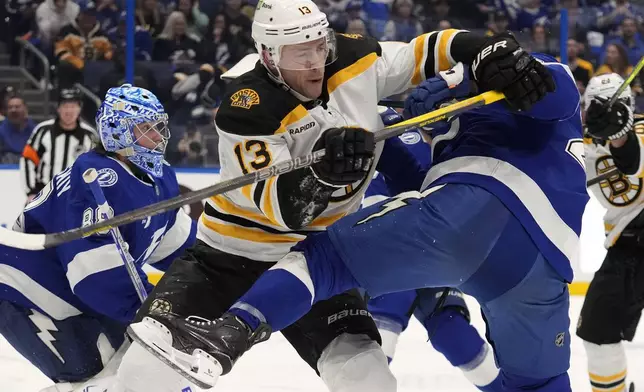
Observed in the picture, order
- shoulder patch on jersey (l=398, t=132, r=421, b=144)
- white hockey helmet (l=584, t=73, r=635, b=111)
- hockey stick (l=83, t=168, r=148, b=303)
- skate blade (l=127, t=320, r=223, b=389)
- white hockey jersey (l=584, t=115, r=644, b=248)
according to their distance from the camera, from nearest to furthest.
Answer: skate blade (l=127, t=320, r=223, b=389)
hockey stick (l=83, t=168, r=148, b=303)
shoulder patch on jersey (l=398, t=132, r=421, b=144)
white hockey helmet (l=584, t=73, r=635, b=111)
white hockey jersey (l=584, t=115, r=644, b=248)

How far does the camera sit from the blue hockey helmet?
269cm

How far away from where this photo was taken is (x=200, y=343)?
6.40 ft

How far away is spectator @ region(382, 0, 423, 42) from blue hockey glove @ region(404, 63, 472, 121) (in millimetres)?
3322

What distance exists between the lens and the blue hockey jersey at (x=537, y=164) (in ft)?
7.04

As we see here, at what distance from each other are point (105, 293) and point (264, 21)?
33.2 inches

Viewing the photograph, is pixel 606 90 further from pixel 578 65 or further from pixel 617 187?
pixel 578 65

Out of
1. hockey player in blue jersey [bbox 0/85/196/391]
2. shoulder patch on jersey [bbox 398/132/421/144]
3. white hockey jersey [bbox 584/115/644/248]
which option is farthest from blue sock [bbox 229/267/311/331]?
white hockey jersey [bbox 584/115/644/248]

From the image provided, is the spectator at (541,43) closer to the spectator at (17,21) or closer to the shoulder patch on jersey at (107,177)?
the spectator at (17,21)

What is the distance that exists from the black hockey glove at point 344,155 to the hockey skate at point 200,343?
1.15ft

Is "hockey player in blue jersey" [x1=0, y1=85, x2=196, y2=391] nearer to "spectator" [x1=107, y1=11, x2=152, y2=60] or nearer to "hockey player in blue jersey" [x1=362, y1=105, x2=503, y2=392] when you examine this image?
"hockey player in blue jersey" [x1=362, y1=105, x2=503, y2=392]

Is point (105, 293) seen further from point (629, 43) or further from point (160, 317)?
point (629, 43)

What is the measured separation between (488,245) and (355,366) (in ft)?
1.61

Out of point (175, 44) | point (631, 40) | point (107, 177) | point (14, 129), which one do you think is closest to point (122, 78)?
point (175, 44)

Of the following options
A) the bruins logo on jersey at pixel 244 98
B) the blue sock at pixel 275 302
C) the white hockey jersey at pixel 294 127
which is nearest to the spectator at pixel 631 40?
the white hockey jersey at pixel 294 127
